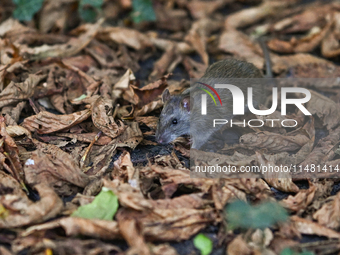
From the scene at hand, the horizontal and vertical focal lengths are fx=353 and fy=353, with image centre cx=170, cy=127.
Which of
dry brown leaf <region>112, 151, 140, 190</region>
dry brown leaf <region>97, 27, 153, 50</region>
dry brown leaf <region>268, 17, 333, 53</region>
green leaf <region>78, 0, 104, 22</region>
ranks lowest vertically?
dry brown leaf <region>112, 151, 140, 190</region>

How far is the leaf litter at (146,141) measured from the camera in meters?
→ 2.91

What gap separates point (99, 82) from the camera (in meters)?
4.94

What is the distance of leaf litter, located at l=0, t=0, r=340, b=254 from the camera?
2910 mm

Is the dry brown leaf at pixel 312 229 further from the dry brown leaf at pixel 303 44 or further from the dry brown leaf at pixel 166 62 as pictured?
the dry brown leaf at pixel 303 44

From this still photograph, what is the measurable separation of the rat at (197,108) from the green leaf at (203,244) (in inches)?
58.3

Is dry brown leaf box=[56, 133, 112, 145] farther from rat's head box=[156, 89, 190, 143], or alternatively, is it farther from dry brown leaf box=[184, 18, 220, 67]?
dry brown leaf box=[184, 18, 220, 67]

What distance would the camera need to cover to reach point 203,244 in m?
2.90

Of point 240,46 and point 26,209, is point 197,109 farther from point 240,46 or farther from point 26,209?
point 26,209

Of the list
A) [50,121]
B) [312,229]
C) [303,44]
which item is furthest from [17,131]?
[303,44]

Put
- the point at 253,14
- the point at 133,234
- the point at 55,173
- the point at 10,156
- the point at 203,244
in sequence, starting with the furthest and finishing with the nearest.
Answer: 1. the point at 253,14
2. the point at 10,156
3. the point at 55,173
4. the point at 203,244
5. the point at 133,234

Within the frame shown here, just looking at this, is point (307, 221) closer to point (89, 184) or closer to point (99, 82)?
point (89, 184)

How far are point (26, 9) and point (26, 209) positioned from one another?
12.7 ft

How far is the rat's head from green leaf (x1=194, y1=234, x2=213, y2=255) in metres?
1.48

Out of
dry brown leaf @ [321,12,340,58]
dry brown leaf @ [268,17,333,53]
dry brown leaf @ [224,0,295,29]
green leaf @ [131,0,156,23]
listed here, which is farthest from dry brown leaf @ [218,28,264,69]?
green leaf @ [131,0,156,23]
